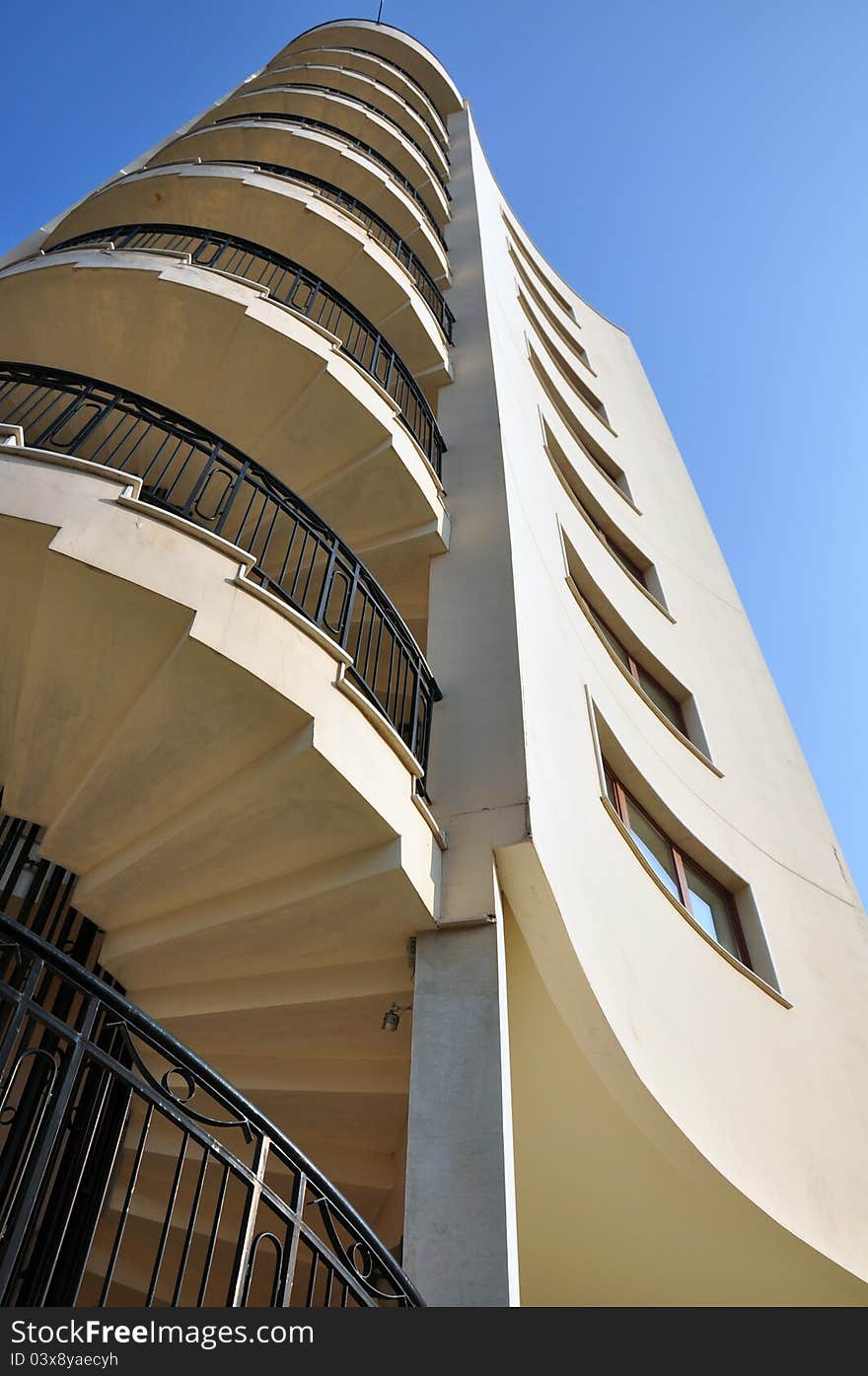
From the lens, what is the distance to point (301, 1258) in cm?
609

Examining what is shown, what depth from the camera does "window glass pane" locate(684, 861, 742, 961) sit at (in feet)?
27.7

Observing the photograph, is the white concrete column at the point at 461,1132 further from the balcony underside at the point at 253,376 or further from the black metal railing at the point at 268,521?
the balcony underside at the point at 253,376

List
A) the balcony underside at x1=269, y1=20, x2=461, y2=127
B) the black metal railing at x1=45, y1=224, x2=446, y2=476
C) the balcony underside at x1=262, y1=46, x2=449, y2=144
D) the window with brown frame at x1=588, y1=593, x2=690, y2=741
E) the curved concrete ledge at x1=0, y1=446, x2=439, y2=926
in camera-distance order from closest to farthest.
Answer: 1. the curved concrete ledge at x1=0, y1=446, x2=439, y2=926
2. the black metal railing at x1=45, y1=224, x2=446, y2=476
3. the window with brown frame at x1=588, y1=593, x2=690, y2=741
4. the balcony underside at x1=262, y1=46, x2=449, y2=144
5. the balcony underside at x1=269, y1=20, x2=461, y2=127

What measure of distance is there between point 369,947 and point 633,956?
6.31 feet

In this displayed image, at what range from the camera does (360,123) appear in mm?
16547

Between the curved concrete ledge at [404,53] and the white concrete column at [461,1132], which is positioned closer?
the white concrete column at [461,1132]

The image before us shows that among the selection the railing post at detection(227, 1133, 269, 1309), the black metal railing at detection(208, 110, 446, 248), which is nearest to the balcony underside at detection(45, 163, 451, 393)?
the black metal railing at detection(208, 110, 446, 248)

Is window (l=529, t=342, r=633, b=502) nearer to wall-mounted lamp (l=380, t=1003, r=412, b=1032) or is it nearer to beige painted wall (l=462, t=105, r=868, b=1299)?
beige painted wall (l=462, t=105, r=868, b=1299)

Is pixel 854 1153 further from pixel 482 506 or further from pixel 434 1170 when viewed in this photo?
pixel 482 506

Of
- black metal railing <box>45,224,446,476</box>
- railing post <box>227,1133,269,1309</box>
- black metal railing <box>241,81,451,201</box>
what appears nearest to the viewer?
railing post <box>227,1133,269,1309</box>

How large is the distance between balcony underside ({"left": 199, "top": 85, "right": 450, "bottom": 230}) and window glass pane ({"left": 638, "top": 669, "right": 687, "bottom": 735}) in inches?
385

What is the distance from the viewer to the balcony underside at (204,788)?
489cm

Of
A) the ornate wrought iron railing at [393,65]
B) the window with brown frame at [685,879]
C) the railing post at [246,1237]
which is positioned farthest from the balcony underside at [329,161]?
the railing post at [246,1237]

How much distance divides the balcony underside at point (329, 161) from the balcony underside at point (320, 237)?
2.53 m
